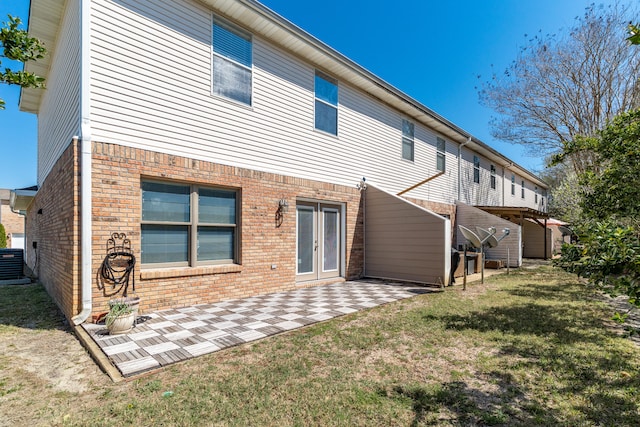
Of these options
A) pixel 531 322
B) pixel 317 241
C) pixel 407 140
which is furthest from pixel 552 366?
pixel 407 140

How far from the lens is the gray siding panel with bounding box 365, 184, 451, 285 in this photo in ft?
27.8

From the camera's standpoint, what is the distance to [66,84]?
6.14 metres

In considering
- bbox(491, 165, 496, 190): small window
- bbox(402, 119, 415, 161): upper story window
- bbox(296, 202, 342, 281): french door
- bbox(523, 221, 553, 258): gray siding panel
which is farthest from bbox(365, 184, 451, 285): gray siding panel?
bbox(523, 221, 553, 258): gray siding panel

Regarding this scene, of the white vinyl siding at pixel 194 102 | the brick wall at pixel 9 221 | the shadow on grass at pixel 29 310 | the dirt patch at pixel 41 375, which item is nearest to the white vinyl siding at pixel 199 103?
the white vinyl siding at pixel 194 102

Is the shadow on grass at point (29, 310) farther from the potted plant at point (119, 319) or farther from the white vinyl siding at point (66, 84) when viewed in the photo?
the white vinyl siding at point (66, 84)

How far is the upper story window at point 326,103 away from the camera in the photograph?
8.80m

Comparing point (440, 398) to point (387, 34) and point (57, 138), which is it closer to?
point (57, 138)

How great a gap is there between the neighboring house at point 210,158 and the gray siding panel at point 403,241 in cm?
4

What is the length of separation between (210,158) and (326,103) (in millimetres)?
4131

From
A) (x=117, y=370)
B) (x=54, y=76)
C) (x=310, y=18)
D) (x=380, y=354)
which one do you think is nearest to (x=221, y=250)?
(x=117, y=370)

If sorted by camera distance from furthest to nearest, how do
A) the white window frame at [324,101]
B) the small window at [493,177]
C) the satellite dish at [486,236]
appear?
the small window at [493,177] < the satellite dish at [486,236] < the white window frame at [324,101]

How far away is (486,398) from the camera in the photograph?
2.90 m

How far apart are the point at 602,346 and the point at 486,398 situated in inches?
104

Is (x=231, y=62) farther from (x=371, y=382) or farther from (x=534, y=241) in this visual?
(x=534, y=241)
